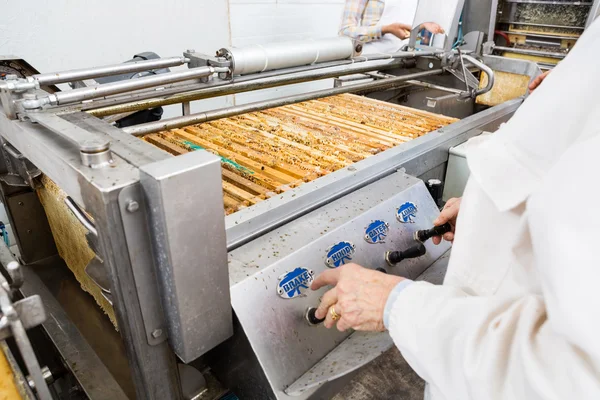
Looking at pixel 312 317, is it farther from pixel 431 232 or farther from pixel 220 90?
pixel 220 90

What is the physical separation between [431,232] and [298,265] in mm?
486

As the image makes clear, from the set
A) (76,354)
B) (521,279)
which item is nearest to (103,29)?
(76,354)

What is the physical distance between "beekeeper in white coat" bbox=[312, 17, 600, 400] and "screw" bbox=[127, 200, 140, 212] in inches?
18.0

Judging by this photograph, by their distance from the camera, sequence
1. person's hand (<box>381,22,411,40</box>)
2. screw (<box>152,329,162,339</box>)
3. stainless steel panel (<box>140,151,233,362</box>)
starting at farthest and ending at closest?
1. person's hand (<box>381,22,411,40</box>)
2. screw (<box>152,329,162,339</box>)
3. stainless steel panel (<box>140,151,233,362</box>)

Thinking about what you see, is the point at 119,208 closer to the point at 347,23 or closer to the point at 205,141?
the point at 205,141

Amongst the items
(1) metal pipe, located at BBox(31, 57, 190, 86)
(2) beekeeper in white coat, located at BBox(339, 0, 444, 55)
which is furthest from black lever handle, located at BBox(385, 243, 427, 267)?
(2) beekeeper in white coat, located at BBox(339, 0, 444, 55)

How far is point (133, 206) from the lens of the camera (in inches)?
26.9

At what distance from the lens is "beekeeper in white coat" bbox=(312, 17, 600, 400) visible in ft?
1.70

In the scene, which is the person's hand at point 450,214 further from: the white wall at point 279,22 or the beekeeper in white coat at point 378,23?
the white wall at point 279,22

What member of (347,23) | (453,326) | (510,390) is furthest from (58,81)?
(347,23)

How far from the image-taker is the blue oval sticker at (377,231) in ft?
3.86

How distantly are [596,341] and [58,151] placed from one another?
3.03ft

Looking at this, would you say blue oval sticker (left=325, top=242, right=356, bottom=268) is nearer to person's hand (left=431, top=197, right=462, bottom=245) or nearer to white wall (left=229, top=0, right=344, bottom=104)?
person's hand (left=431, top=197, right=462, bottom=245)

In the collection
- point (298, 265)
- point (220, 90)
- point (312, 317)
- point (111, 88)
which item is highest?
point (111, 88)
